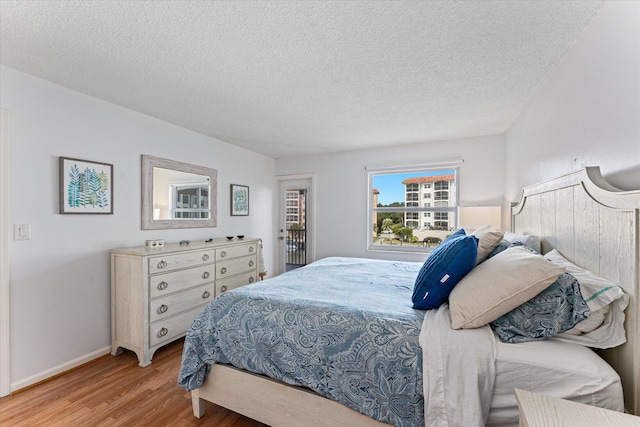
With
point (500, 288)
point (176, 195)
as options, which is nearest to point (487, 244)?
point (500, 288)

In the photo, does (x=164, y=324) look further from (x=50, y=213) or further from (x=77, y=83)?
(x=77, y=83)

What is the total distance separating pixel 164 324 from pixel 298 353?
5.54ft

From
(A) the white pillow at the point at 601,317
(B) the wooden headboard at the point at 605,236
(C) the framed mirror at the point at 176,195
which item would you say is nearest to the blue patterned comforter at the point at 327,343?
(A) the white pillow at the point at 601,317

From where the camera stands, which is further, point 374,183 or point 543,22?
point 374,183

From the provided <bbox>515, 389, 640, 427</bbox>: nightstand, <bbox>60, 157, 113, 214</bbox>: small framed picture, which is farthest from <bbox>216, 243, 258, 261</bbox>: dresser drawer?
<bbox>515, 389, 640, 427</bbox>: nightstand

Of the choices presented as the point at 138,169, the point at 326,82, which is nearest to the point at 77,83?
the point at 138,169

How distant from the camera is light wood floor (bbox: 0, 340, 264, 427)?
1623mm

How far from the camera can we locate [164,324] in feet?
7.83

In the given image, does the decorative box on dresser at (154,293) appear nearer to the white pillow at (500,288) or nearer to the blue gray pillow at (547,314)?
the white pillow at (500,288)

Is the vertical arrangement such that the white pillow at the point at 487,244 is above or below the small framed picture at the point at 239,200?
below

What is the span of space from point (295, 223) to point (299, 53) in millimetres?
3306

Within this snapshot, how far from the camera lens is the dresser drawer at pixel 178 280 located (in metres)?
2.31

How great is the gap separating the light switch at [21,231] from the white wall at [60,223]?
31mm

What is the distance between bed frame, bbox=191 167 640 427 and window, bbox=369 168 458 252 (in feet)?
6.28
